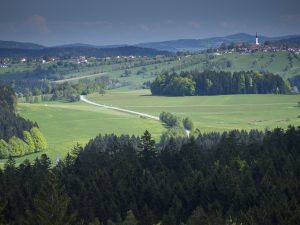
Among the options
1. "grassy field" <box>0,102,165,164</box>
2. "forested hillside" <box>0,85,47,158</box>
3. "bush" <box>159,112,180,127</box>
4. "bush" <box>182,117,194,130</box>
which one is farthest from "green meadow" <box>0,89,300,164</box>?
"forested hillside" <box>0,85,47,158</box>

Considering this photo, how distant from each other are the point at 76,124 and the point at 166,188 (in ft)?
342

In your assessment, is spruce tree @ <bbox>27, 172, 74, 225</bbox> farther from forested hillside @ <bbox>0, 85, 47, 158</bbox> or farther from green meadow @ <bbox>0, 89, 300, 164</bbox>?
Answer: forested hillside @ <bbox>0, 85, 47, 158</bbox>

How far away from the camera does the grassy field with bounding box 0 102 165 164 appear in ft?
469

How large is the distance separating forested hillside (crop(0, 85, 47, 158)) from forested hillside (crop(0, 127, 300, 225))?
4932 cm

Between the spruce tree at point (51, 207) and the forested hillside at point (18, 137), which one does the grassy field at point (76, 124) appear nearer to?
the forested hillside at point (18, 137)

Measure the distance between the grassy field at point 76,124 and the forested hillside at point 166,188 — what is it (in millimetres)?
50116

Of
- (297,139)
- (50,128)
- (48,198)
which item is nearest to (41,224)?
(48,198)

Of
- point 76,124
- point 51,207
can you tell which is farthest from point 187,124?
point 51,207

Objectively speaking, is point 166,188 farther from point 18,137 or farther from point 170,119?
point 170,119

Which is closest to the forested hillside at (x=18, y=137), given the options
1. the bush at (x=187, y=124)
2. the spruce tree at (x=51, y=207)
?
the bush at (x=187, y=124)

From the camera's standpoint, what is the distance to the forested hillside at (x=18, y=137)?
135 m

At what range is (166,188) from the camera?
209 feet

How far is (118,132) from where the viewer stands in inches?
5940

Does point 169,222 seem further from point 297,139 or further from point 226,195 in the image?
point 297,139
